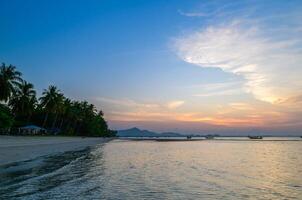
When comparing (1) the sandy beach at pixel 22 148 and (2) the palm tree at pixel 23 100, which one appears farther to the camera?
(2) the palm tree at pixel 23 100

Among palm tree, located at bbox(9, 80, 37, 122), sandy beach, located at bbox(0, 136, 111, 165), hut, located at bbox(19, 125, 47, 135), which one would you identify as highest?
palm tree, located at bbox(9, 80, 37, 122)

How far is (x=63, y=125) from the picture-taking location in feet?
417

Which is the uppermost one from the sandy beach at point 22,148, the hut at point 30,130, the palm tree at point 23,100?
the palm tree at point 23,100

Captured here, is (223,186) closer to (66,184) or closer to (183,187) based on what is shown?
(183,187)

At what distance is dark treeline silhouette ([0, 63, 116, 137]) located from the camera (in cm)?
6944

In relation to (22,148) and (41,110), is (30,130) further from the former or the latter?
(22,148)

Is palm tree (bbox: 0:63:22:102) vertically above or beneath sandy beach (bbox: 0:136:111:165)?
above

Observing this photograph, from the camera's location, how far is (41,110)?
109 m

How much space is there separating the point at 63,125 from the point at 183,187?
370 ft

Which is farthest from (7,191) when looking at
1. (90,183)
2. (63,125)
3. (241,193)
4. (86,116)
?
(86,116)

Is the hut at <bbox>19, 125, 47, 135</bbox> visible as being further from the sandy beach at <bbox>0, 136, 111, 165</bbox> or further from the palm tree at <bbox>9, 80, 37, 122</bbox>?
the sandy beach at <bbox>0, 136, 111, 165</bbox>

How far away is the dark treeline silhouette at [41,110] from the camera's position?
6944 centimetres

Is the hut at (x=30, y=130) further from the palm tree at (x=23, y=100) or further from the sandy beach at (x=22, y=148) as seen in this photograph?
the sandy beach at (x=22, y=148)

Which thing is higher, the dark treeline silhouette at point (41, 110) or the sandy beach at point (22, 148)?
the dark treeline silhouette at point (41, 110)
